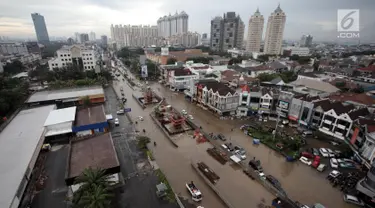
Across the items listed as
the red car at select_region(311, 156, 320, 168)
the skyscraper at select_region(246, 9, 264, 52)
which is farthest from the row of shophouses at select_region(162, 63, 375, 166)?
the skyscraper at select_region(246, 9, 264, 52)

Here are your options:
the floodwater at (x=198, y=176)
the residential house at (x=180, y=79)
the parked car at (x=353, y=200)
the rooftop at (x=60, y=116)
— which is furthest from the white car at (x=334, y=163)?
the rooftop at (x=60, y=116)

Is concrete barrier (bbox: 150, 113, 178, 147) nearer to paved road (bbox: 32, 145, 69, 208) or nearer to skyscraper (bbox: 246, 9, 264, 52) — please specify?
paved road (bbox: 32, 145, 69, 208)

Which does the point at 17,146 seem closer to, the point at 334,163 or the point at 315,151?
the point at 315,151

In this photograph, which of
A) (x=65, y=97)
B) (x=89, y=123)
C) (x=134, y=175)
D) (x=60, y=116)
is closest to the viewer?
(x=134, y=175)

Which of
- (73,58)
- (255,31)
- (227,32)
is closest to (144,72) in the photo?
(73,58)

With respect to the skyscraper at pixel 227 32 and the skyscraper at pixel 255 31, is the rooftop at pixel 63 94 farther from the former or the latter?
the skyscraper at pixel 227 32

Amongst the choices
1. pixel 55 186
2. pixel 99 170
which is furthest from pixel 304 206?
pixel 55 186
